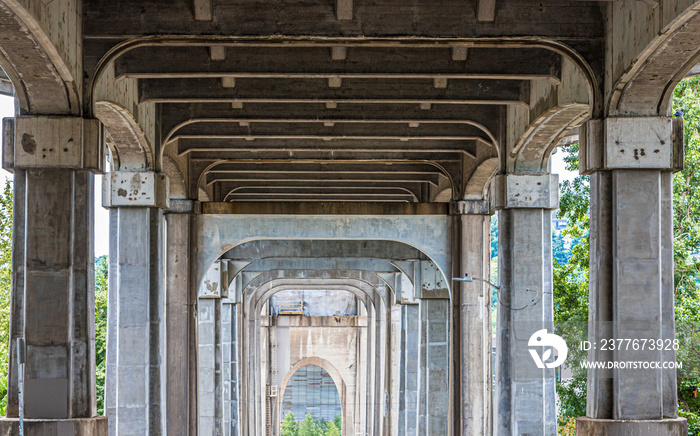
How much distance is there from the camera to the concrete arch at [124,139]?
15296mm

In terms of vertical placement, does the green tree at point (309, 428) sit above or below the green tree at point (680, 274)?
below

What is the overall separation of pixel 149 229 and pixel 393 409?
19.6 metres

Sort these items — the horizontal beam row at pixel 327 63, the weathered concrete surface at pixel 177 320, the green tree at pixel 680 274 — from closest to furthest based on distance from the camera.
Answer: the horizontal beam row at pixel 327 63, the weathered concrete surface at pixel 177 320, the green tree at pixel 680 274

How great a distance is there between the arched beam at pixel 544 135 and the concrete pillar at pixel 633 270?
2.22 metres

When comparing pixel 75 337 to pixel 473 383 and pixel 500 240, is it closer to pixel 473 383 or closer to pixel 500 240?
pixel 500 240

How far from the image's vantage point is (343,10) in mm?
12109

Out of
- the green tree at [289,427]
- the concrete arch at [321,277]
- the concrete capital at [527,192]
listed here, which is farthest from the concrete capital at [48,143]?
the green tree at [289,427]

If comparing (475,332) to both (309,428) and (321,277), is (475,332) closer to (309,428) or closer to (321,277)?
(321,277)

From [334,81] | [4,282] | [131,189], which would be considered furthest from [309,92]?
[4,282]

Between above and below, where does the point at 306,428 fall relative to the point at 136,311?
below

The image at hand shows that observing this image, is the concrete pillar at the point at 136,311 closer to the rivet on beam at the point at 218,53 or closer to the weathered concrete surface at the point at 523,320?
the rivet on beam at the point at 218,53

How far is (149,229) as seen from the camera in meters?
17.7

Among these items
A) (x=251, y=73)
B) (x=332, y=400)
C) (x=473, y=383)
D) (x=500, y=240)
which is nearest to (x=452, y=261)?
(x=473, y=383)

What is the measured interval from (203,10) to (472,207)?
11.9 meters
